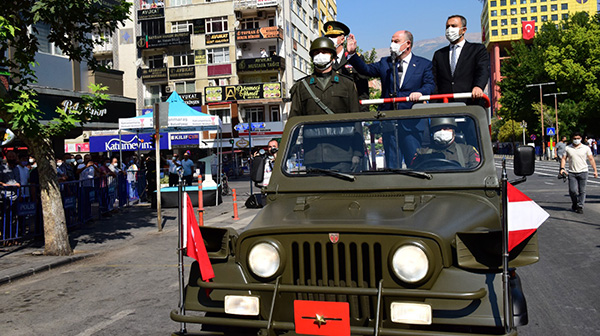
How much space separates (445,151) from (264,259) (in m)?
1.78

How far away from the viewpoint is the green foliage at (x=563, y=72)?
2208 inches

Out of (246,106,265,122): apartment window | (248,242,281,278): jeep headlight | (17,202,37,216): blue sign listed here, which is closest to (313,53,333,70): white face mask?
(248,242,281,278): jeep headlight

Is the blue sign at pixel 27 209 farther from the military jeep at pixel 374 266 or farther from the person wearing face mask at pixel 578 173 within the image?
the person wearing face mask at pixel 578 173

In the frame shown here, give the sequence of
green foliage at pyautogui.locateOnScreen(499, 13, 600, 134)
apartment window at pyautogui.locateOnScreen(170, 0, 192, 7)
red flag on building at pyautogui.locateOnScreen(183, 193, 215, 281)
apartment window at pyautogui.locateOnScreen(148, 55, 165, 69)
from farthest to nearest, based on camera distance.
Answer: apartment window at pyautogui.locateOnScreen(148, 55, 165, 69) < apartment window at pyautogui.locateOnScreen(170, 0, 192, 7) < green foliage at pyautogui.locateOnScreen(499, 13, 600, 134) < red flag on building at pyautogui.locateOnScreen(183, 193, 215, 281)

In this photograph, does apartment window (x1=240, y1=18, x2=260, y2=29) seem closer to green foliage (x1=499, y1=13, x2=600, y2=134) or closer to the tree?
green foliage (x1=499, y1=13, x2=600, y2=134)

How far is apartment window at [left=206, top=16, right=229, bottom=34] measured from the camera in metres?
56.5

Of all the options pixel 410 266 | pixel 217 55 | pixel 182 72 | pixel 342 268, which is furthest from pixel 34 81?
pixel 182 72

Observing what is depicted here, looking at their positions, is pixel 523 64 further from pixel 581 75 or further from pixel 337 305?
pixel 337 305

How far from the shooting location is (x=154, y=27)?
58.3 metres

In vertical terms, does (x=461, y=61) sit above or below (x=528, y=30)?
below

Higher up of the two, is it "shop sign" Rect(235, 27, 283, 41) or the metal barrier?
"shop sign" Rect(235, 27, 283, 41)

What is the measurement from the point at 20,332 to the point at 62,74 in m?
18.7

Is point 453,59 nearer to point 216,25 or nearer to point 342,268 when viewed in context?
point 342,268

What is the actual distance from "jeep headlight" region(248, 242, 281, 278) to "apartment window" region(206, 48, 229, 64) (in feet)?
179
